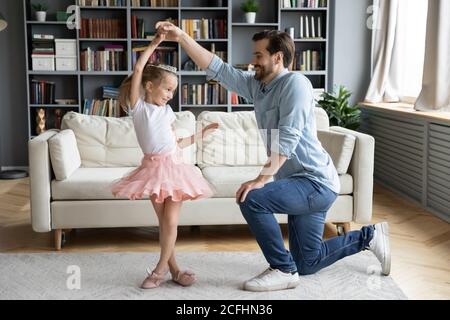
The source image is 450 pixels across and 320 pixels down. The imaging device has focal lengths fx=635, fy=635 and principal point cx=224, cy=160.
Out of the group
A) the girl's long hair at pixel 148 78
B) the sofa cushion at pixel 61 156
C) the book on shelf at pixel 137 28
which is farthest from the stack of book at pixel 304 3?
the girl's long hair at pixel 148 78

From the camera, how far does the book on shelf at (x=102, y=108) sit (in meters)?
6.34

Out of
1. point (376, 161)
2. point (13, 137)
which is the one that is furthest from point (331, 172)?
point (13, 137)

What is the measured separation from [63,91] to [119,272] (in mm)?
3805

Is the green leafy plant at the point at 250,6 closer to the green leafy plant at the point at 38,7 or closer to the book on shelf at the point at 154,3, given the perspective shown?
the book on shelf at the point at 154,3

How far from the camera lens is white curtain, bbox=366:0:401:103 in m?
5.88

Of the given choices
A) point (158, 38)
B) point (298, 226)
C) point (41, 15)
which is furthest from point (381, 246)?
point (41, 15)

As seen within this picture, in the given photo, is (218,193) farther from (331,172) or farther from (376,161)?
(376,161)

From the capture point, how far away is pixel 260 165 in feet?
13.4

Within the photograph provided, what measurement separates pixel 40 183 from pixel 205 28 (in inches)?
129

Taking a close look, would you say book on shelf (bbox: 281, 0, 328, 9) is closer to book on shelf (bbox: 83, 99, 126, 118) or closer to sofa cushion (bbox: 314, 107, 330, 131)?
book on shelf (bbox: 83, 99, 126, 118)

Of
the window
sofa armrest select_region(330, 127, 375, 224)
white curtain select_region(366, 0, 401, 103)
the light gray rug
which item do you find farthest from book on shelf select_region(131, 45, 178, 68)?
the light gray rug

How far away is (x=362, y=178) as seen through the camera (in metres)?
3.70

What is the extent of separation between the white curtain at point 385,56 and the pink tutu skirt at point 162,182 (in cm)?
366

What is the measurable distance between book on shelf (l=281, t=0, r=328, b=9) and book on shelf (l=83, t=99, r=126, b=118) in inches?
76.8
